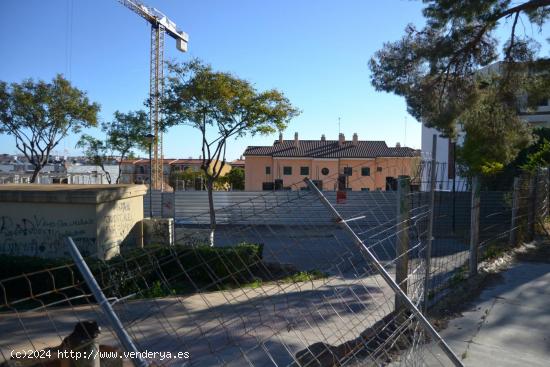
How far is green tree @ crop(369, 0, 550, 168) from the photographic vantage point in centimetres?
1245

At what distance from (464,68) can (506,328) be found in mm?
9859

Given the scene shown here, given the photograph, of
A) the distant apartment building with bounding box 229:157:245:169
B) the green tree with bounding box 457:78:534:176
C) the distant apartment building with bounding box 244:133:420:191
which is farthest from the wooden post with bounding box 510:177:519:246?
the distant apartment building with bounding box 229:157:245:169

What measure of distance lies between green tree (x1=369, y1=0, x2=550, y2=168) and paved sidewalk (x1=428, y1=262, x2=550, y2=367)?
7069 mm

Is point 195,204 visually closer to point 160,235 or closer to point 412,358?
point 160,235

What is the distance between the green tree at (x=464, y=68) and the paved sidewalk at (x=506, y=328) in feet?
23.2

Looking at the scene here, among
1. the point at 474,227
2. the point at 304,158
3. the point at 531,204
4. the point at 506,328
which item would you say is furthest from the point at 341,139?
the point at 506,328

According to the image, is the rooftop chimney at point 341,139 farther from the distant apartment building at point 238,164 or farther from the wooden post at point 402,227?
the wooden post at point 402,227

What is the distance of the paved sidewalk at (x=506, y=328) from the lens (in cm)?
477

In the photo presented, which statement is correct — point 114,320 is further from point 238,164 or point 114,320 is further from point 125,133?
point 238,164

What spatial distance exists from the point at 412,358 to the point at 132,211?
8775mm

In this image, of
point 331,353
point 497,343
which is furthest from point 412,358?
point 497,343

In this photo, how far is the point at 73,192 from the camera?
404 inches

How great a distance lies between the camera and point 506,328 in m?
5.60

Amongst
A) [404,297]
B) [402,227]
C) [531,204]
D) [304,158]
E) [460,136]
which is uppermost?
[460,136]
